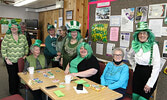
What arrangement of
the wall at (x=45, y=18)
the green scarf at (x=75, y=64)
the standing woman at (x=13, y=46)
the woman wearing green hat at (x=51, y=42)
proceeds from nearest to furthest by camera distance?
the green scarf at (x=75, y=64)
the standing woman at (x=13, y=46)
the woman wearing green hat at (x=51, y=42)
the wall at (x=45, y=18)

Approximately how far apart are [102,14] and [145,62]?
1454mm

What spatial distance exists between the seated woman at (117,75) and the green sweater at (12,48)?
1.75 metres

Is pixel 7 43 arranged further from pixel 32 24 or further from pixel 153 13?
pixel 32 24

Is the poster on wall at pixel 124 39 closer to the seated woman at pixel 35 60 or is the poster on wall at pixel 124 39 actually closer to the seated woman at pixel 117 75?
the seated woman at pixel 117 75

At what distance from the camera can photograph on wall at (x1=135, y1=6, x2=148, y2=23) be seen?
87.5 inches

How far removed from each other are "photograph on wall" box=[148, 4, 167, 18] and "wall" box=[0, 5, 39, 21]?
9.27m

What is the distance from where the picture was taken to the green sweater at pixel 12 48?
2762 millimetres

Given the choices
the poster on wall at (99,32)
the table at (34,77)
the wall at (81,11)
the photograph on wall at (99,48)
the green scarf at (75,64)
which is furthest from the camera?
the wall at (81,11)

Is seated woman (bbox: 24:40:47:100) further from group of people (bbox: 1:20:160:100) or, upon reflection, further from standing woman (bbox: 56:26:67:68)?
standing woman (bbox: 56:26:67:68)

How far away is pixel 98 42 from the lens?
308cm

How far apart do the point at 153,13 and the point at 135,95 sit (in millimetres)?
1240

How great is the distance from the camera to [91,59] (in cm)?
231

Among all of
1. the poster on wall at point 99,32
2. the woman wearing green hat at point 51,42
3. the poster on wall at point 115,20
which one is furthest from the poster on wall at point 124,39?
the woman wearing green hat at point 51,42

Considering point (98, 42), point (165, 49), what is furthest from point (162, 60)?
point (98, 42)
